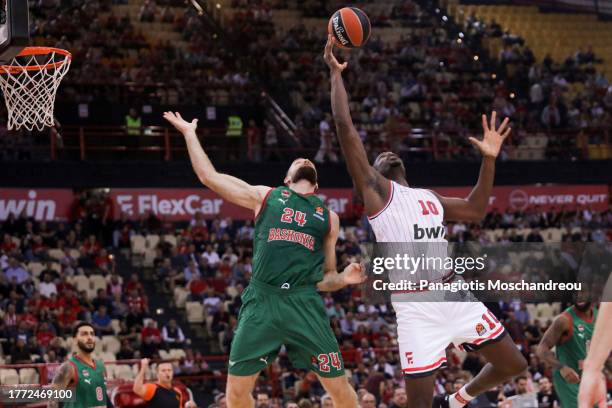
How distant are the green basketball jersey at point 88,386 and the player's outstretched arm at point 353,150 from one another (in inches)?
194

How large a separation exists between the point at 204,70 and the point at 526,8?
1266 cm

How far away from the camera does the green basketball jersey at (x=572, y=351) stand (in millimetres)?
10164

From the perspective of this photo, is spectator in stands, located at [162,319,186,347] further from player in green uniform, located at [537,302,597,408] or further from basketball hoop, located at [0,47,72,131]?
player in green uniform, located at [537,302,597,408]

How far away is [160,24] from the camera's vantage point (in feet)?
96.9

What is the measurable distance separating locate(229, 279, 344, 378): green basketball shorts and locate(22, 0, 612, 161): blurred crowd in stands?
59.4 feet

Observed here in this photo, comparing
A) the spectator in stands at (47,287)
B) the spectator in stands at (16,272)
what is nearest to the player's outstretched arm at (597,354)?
the spectator in stands at (47,287)

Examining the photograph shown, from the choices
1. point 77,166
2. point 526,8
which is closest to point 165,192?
point 77,166

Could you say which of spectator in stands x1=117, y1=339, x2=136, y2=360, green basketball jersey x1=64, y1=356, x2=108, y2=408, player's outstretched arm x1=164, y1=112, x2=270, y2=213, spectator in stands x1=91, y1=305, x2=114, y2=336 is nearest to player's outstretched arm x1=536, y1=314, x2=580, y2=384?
player's outstretched arm x1=164, y1=112, x2=270, y2=213

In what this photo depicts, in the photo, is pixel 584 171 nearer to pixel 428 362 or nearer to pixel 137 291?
pixel 137 291

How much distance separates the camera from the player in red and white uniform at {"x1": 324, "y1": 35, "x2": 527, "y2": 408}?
827cm

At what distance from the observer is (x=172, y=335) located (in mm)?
20500

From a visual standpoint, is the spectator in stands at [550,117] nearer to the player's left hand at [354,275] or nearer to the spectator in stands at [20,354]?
the spectator in stands at [20,354]

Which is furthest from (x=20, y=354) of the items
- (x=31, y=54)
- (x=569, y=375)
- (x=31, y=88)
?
(x=569, y=375)

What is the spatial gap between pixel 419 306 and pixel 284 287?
3.60 ft
